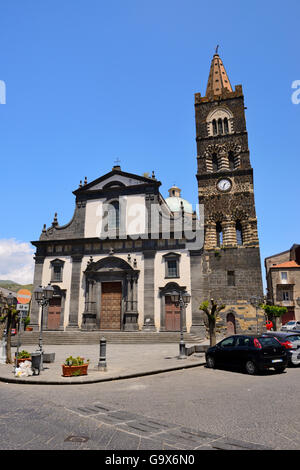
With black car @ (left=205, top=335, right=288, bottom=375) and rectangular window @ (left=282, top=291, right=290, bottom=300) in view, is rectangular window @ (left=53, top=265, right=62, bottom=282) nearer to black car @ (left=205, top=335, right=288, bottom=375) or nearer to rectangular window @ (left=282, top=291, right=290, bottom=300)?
black car @ (left=205, top=335, right=288, bottom=375)

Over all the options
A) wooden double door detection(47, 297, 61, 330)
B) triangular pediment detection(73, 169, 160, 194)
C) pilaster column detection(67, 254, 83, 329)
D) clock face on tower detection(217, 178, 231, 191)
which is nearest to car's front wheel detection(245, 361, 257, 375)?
pilaster column detection(67, 254, 83, 329)

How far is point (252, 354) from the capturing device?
10.5 metres

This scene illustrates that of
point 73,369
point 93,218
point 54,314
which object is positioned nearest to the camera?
point 73,369

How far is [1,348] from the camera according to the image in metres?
14.3

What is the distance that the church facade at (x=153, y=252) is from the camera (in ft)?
81.8

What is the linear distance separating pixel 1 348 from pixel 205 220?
773 inches

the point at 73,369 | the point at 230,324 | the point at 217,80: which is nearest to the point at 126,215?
the point at 230,324

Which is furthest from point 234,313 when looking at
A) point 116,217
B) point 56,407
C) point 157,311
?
point 56,407

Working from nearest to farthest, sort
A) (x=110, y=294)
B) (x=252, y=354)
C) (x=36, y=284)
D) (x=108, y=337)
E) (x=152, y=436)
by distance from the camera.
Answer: (x=152, y=436) → (x=252, y=354) → (x=108, y=337) → (x=110, y=294) → (x=36, y=284)

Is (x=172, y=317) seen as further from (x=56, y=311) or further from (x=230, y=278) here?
(x=56, y=311)

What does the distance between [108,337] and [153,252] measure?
7.60m

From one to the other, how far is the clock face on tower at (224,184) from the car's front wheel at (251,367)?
20299 mm

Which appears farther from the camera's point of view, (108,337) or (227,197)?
(227,197)
